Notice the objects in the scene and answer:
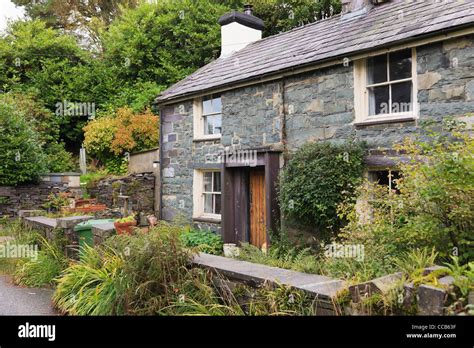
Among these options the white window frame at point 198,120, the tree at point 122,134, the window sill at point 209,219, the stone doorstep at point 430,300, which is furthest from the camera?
the tree at point 122,134

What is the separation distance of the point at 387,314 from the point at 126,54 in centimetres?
1905

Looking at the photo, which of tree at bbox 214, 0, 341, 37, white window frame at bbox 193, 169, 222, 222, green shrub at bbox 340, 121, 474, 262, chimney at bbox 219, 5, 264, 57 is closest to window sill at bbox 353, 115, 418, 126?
green shrub at bbox 340, 121, 474, 262

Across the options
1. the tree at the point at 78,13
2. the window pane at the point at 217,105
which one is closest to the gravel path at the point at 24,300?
the window pane at the point at 217,105

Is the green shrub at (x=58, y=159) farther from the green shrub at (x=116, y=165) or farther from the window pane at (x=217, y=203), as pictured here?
the window pane at (x=217, y=203)

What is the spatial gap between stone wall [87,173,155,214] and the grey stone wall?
1364 mm

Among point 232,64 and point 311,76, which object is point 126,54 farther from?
point 311,76

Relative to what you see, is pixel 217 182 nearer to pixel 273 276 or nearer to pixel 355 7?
pixel 355 7

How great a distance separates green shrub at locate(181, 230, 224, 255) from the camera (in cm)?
972

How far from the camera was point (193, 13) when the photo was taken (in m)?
20.5

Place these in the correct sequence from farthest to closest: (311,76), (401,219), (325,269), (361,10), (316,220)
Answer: (361,10)
(311,76)
(316,220)
(401,219)
(325,269)

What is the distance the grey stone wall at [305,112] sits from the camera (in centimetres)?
672

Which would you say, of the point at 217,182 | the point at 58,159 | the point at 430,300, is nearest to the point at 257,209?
the point at 217,182

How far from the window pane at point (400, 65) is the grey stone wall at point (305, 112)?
10.7 inches
